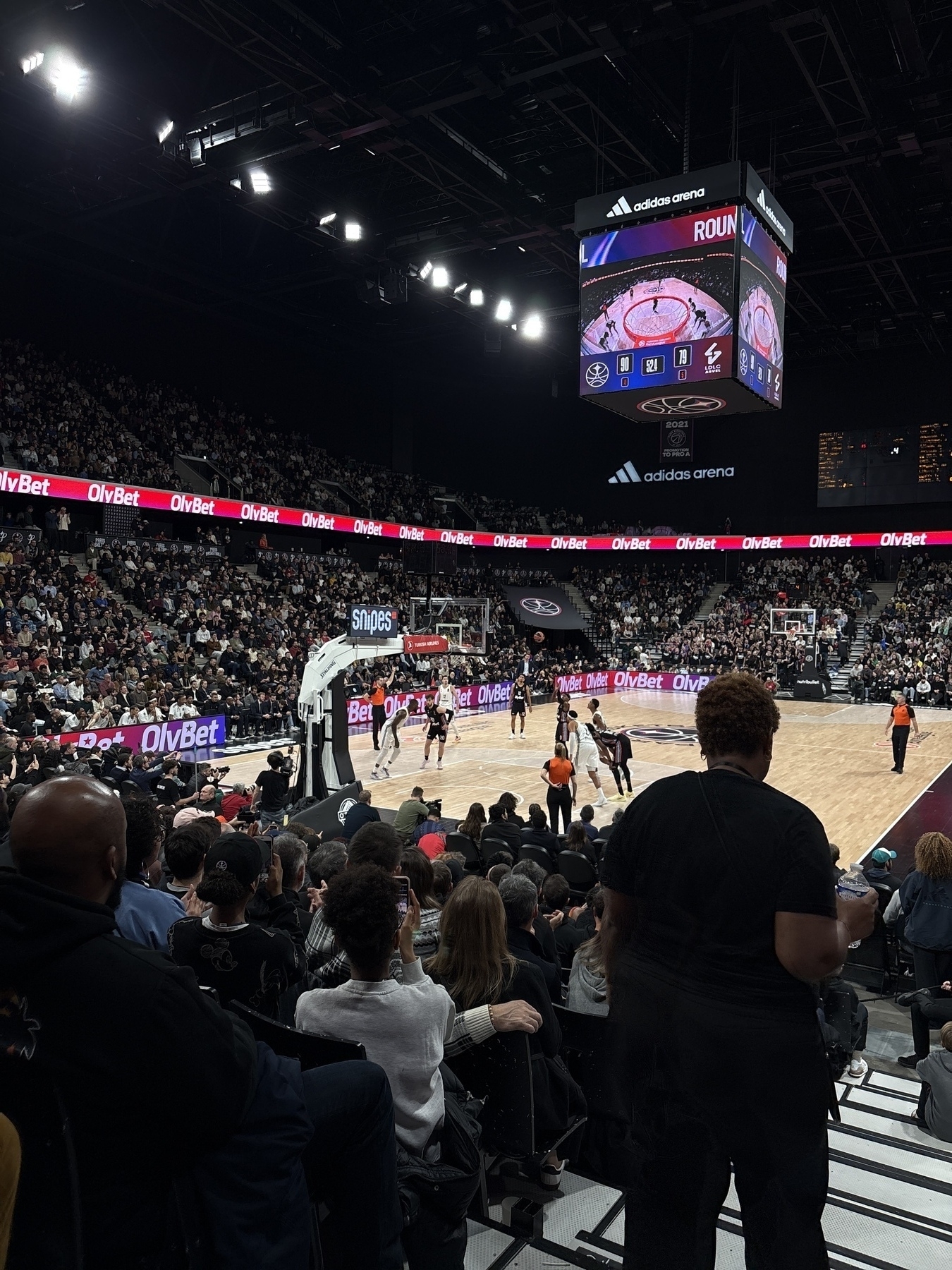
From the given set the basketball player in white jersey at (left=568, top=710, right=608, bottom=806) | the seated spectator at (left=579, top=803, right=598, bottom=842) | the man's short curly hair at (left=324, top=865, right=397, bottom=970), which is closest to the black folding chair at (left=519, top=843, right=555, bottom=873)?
the seated spectator at (left=579, top=803, right=598, bottom=842)

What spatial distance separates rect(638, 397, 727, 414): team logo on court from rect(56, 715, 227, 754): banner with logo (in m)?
10.4

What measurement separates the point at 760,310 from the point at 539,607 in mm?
26779

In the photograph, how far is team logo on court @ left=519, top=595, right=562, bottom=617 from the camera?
4116 cm

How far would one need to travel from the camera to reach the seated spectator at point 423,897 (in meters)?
3.92

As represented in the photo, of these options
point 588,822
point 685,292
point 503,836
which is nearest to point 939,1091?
point 503,836

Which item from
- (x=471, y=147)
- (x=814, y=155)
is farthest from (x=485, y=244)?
(x=814, y=155)

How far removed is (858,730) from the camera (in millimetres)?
24453

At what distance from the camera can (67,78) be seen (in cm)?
1459

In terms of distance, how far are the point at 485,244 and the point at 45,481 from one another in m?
13.2

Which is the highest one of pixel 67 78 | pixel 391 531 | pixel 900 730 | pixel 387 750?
pixel 67 78

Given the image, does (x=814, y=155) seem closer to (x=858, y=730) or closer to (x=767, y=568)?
(x=858, y=730)

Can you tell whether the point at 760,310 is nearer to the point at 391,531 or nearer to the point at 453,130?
the point at 453,130

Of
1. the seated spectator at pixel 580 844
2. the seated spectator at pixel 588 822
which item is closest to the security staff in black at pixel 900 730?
the seated spectator at pixel 588 822

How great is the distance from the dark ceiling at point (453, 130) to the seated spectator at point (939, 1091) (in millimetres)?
14968
